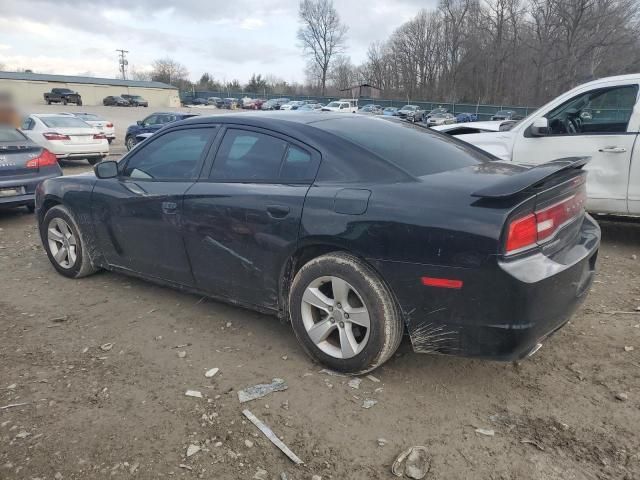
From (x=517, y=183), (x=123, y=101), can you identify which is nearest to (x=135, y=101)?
(x=123, y=101)

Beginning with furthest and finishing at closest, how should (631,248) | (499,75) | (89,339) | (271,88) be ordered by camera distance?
(271,88) < (499,75) < (631,248) < (89,339)

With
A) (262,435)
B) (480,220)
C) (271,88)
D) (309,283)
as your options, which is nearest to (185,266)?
→ (309,283)

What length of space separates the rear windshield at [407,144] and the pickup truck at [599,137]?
2173 millimetres

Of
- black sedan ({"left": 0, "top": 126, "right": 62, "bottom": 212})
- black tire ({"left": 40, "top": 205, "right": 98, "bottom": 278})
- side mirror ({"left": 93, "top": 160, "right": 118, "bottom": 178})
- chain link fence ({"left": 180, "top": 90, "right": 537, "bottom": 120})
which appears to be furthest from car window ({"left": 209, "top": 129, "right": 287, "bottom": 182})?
chain link fence ({"left": 180, "top": 90, "right": 537, "bottom": 120})

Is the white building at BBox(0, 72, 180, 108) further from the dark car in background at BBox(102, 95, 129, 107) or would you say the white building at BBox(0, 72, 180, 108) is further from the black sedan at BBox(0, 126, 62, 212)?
the black sedan at BBox(0, 126, 62, 212)

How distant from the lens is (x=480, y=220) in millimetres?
2418

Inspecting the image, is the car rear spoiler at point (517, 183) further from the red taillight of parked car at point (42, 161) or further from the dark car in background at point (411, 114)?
the dark car in background at point (411, 114)

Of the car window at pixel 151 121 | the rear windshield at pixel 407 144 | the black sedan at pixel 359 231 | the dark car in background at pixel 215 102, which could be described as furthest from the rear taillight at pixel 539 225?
the dark car in background at pixel 215 102

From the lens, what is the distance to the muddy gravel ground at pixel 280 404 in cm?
229

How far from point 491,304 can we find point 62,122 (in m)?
14.0

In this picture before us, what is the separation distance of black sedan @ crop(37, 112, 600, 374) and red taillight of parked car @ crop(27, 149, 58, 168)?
4.08 meters

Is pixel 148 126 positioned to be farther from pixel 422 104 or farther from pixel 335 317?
pixel 422 104

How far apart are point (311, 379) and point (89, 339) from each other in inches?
66.4

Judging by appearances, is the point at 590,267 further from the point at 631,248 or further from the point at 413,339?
the point at 631,248
